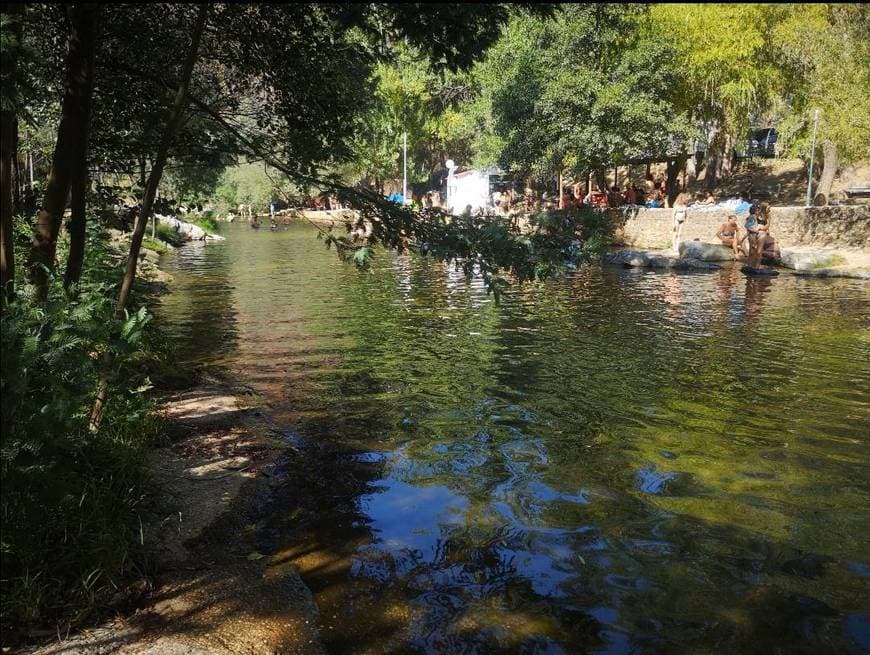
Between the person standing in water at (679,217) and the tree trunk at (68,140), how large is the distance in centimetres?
2486

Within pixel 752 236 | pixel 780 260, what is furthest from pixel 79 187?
pixel 780 260

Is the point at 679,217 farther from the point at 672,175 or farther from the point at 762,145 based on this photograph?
the point at 762,145

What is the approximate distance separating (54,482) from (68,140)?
316 cm

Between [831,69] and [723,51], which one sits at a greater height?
[723,51]

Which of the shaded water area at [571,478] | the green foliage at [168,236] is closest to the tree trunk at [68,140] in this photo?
the shaded water area at [571,478]

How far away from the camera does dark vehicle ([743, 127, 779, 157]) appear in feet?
Answer: 162

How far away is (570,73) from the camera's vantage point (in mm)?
30672

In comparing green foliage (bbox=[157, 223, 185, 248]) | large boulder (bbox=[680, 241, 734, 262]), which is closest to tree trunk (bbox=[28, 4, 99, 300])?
large boulder (bbox=[680, 241, 734, 262])

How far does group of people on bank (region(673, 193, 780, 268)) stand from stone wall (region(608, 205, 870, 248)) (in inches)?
19.0

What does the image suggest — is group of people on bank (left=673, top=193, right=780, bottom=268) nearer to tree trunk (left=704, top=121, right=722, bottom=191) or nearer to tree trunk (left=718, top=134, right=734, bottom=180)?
tree trunk (left=704, top=121, right=722, bottom=191)

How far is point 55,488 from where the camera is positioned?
4230mm

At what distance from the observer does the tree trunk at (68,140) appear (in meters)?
6.03

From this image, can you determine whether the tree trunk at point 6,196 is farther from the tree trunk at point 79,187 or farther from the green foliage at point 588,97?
the green foliage at point 588,97

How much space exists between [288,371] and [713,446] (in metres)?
5.92
